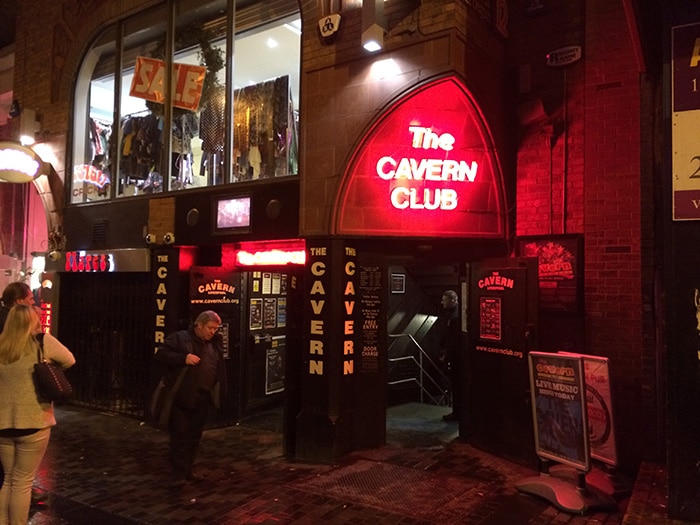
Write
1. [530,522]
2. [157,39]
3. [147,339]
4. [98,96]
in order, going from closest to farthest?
1. [530,522]
2. [147,339]
3. [157,39]
4. [98,96]

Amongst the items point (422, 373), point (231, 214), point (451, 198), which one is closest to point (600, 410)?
point (451, 198)

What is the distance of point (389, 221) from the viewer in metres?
6.82

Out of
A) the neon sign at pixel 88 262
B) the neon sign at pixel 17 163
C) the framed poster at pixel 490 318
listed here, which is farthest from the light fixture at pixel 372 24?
the neon sign at pixel 17 163

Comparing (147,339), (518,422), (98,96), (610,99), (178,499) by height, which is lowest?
(178,499)

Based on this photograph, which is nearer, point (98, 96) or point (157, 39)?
point (157, 39)

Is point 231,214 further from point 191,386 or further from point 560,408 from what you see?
point 560,408

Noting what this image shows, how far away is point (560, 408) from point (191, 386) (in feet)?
12.5

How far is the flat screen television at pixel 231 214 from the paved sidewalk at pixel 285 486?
3.03m

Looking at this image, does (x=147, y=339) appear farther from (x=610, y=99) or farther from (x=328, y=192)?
(x=610, y=99)

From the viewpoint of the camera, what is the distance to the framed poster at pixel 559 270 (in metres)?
6.67

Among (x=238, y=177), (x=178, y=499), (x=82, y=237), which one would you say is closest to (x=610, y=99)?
(x=238, y=177)

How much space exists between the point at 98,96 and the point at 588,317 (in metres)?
Answer: 9.81

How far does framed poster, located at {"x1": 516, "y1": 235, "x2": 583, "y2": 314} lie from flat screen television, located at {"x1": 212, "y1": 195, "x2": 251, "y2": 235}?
391cm

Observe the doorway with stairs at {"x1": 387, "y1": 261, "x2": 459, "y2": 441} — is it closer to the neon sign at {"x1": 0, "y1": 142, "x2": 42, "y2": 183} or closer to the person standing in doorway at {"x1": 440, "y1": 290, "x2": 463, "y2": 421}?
the person standing in doorway at {"x1": 440, "y1": 290, "x2": 463, "y2": 421}
